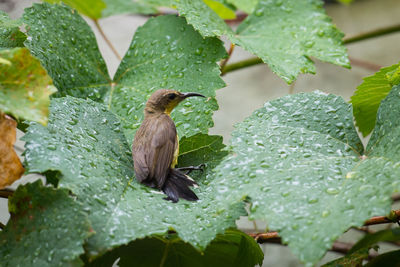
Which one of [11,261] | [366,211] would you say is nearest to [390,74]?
[366,211]

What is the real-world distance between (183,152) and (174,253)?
0.24 m

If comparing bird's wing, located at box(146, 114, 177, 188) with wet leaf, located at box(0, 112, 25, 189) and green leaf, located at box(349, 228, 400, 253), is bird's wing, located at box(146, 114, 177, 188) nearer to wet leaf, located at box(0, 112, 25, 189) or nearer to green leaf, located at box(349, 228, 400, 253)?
wet leaf, located at box(0, 112, 25, 189)

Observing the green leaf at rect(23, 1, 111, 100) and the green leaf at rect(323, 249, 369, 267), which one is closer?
the green leaf at rect(323, 249, 369, 267)

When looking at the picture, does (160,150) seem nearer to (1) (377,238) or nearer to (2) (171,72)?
(2) (171,72)

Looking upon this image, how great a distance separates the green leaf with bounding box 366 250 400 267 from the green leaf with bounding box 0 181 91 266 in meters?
0.65

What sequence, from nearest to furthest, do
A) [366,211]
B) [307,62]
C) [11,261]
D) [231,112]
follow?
1. [366,211]
2. [11,261]
3. [307,62]
4. [231,112]

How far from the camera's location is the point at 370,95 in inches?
50.2

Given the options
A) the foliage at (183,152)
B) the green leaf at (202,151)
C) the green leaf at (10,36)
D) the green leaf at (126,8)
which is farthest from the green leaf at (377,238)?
the green leaf at (126,8)

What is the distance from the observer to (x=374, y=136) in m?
1.05

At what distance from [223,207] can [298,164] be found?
7.5 inches

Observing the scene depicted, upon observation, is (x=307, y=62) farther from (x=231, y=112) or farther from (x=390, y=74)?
(x=231, y=112)

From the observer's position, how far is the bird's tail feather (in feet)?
3.33

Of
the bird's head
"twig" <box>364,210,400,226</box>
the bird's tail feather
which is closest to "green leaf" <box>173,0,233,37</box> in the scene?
the bird's head

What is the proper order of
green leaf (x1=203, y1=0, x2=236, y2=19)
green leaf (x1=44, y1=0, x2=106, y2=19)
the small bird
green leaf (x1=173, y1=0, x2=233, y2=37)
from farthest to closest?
green leaf (x1=203, y1=0, x2=236, y2=19), green leaf (x1=44, y1=0, x2=106, y2=19), green leaf (x1=173, y1=0, x2=233, y2=37), the small bird
